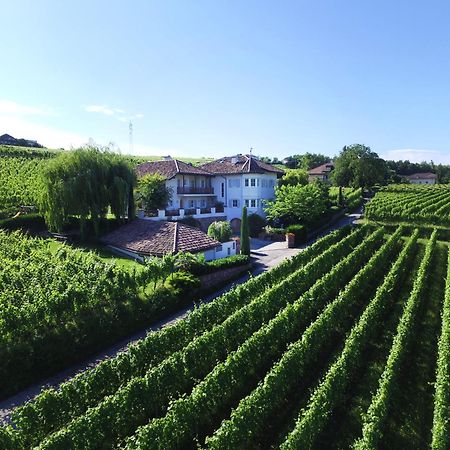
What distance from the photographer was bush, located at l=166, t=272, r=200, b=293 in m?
22.6

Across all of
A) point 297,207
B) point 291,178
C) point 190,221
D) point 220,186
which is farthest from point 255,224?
point 291,178

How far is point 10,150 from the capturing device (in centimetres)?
6412

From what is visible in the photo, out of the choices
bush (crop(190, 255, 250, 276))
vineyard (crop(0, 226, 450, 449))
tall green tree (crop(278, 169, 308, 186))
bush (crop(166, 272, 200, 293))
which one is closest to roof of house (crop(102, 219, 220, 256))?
bush (crop(190, 255, 250, 276))

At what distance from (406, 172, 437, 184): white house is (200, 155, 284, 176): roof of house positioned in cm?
9622

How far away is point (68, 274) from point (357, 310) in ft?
49.1

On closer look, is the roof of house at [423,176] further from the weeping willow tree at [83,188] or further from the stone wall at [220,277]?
the weeping willow tree at [83,188]

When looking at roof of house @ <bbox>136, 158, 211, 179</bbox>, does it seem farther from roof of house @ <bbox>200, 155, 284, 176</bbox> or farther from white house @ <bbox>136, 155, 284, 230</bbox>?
roof of house @ <bbox>200, 155, 284, 176</bbox>

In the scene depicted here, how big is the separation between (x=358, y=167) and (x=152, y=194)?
44.6 metres

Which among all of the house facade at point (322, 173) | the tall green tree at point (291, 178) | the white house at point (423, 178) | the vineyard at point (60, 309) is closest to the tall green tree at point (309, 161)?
the house facade at point (322, 173)

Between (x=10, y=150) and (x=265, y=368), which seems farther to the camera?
(x=10, y=150)

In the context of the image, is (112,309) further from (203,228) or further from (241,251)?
(203,228)

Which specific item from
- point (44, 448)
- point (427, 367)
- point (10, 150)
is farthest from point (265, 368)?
point (10, 150)

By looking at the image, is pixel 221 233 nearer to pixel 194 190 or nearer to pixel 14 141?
pixel 194 190

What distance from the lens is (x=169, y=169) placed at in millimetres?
44344
